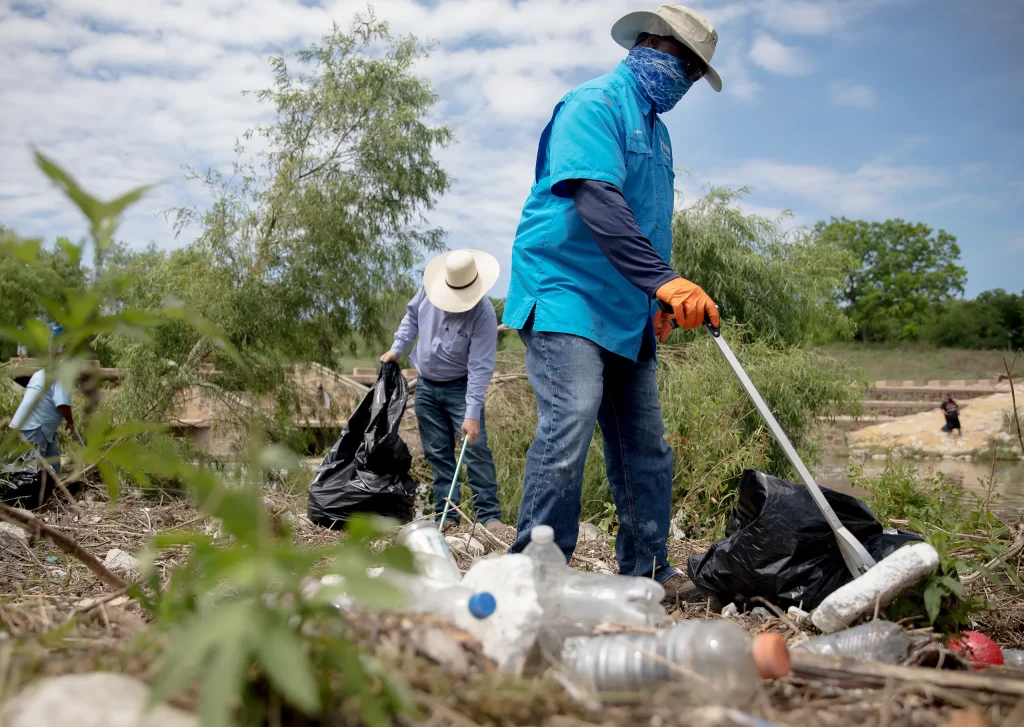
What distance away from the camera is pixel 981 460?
1731 cm

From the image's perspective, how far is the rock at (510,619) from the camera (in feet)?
4.40

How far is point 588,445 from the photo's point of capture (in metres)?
2.62

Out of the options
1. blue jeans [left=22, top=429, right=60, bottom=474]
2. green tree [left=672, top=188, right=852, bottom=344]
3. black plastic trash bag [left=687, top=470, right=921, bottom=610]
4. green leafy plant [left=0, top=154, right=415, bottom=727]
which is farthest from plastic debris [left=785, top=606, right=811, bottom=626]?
green tree [left=672, top=188, right=852, bottom=344]

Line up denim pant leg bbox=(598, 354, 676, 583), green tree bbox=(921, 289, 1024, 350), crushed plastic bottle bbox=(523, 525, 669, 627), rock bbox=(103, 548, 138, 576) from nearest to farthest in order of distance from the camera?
1. crushed plastic bottle bbox=(523, 525, 669, 627)
2. denim pant leg bbox=(598, 354, 676, 583)
3. rock bbox=(103, 548, 138, 576)
4. green tree bbox=(921, 289, 1024, 350)

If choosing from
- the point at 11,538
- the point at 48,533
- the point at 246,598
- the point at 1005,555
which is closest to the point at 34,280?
the point at 48,533

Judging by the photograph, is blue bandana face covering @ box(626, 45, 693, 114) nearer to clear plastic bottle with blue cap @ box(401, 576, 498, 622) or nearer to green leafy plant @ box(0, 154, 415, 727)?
clear plastic bottle with blue cap @ box(401, 576, 498, 622)

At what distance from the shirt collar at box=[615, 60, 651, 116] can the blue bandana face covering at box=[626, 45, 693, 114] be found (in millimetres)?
12

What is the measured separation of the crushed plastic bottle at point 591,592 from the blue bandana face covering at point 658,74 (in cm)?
173

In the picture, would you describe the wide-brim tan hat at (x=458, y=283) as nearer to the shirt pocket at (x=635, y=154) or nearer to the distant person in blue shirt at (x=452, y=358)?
the distant person in blue shirt at (x=452, y=358)

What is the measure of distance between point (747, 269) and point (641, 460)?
279 inches

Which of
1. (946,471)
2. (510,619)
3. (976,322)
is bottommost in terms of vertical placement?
(946,471)

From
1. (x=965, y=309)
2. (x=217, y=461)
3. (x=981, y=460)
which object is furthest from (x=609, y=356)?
(x=965, y=309)

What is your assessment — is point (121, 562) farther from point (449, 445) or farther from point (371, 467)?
point (449, 445)

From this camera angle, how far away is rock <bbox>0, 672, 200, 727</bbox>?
0.95m
